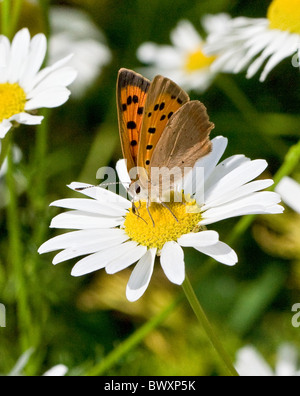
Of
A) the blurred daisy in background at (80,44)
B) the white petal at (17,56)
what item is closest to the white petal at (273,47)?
the white petal at (17,56)

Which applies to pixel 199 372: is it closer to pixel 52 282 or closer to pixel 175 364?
pixel 175 364

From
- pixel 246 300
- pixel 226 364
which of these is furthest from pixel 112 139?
pixel 226 364

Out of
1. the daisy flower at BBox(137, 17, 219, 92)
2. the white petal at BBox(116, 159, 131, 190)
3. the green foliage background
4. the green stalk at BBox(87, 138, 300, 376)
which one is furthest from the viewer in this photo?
the daisy flower at BBox(137, 17, 219, 92)

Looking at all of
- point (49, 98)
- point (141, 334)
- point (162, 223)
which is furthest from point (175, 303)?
point (49, 98)

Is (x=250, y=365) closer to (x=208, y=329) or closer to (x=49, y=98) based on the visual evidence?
(x=208, y=329)

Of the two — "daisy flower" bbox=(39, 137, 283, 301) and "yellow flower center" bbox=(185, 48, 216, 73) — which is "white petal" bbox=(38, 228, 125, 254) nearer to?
"daisy flower" bbox=(39, 137, 283, 301)

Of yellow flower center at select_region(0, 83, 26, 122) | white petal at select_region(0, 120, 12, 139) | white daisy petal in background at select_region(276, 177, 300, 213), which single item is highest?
yellow flower center at select_region(0, 83, 26, 122)

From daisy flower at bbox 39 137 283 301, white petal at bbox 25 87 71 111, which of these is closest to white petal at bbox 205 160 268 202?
daisy flower at bbox 39 137 283 301
